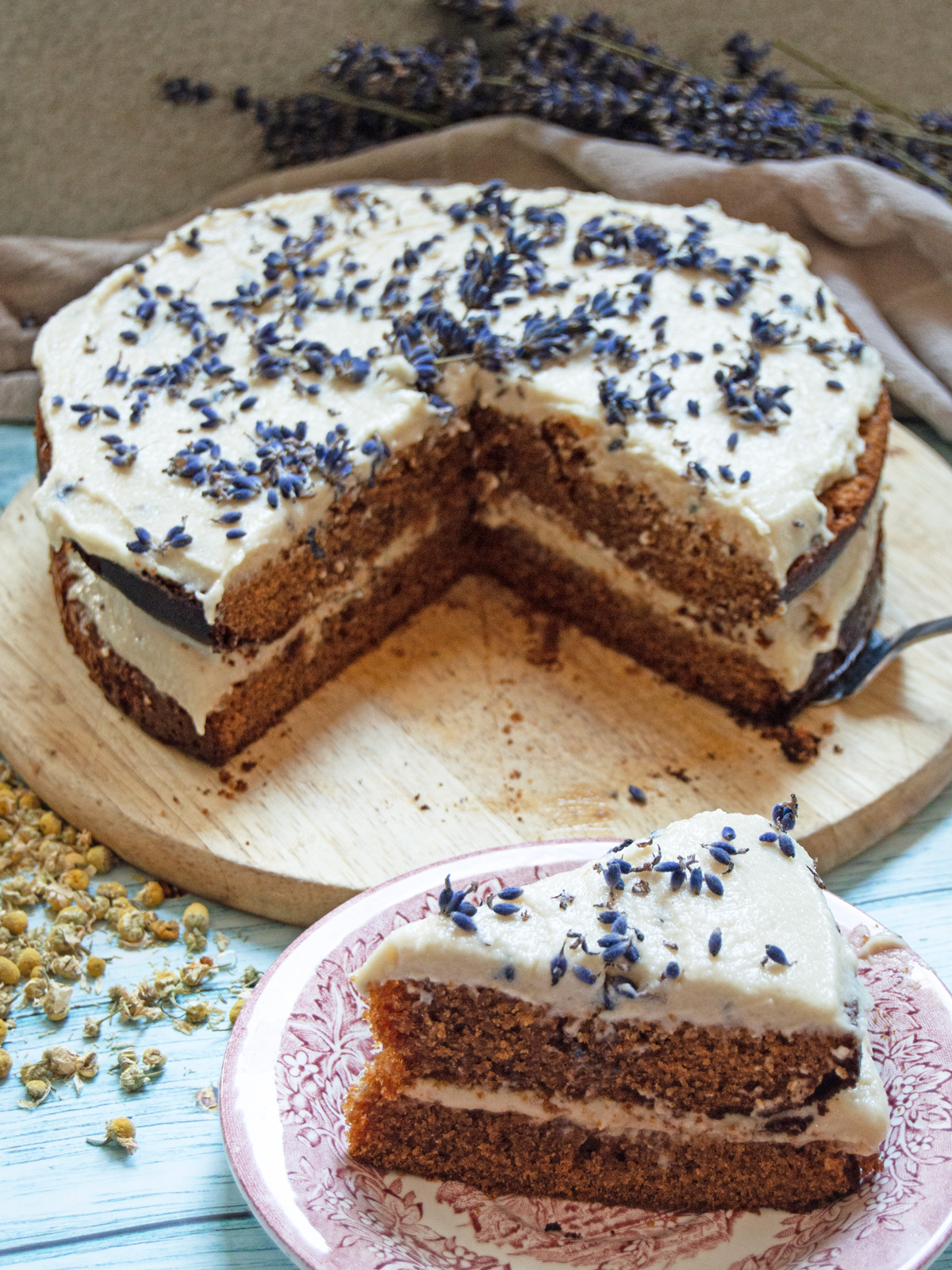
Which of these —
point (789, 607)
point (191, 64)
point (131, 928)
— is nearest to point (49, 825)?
point (131, 928)

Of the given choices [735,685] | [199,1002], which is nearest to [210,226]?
[735,685]

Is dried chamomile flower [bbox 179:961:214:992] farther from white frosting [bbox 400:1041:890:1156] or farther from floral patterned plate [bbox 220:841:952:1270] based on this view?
white frosting [bbox 400:1041:890:1156]

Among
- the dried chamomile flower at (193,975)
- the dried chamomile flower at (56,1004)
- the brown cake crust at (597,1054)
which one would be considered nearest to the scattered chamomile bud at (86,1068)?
the dried chamomile flower at (56,1004)

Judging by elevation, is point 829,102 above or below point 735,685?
above

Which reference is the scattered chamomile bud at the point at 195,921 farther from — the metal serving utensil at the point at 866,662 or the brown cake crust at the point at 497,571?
the metal serving utensil at the point at 866,662

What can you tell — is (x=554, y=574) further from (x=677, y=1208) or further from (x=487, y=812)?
(x=677, y=1208)

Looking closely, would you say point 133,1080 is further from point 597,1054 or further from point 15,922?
point 597,1054

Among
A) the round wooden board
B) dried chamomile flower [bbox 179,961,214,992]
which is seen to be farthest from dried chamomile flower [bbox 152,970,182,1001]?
the round wooden board
